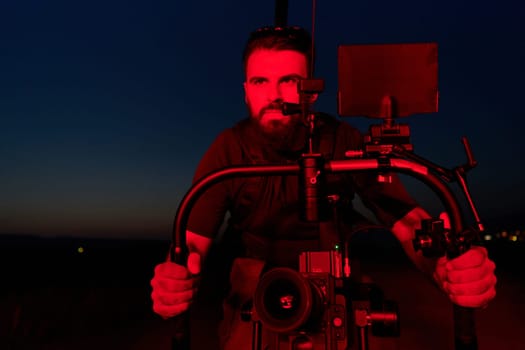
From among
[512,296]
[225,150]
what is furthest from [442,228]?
[512,296]

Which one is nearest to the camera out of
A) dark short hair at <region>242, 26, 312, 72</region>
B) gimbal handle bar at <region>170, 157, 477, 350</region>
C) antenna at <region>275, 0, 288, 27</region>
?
gimbal handle bar at <region>170, 157, 477, 350</region>

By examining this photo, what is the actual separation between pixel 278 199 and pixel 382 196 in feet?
2.26

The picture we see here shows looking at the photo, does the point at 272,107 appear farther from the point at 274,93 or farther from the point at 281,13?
the point at 281,13

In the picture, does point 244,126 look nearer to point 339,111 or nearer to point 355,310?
point 339,111

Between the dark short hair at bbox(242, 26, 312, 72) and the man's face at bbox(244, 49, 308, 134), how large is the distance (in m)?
0.03

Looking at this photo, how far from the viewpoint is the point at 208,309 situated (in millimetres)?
9047

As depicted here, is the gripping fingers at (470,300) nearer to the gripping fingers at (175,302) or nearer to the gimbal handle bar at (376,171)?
the gimbal handle bar at (376,171)

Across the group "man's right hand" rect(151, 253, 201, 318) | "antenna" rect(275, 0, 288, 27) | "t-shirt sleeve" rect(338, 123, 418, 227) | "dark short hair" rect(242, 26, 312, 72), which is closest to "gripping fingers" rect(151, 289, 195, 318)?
"man's right hand" rect(151, 253, 201, 318)

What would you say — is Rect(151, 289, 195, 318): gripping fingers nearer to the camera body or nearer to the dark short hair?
the camera body

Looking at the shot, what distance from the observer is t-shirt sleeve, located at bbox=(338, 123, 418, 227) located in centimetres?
284

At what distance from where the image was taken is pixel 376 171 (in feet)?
4.91

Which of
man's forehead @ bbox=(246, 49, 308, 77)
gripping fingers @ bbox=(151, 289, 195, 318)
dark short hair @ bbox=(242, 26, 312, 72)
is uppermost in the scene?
dark short hair @ bbox=(242, 26, 312, 72)

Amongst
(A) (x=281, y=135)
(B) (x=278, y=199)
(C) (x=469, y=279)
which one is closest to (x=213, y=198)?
(B) (x=278, y=199)

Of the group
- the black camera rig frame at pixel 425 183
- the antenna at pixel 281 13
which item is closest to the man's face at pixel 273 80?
the antenna at pixel 281 13
